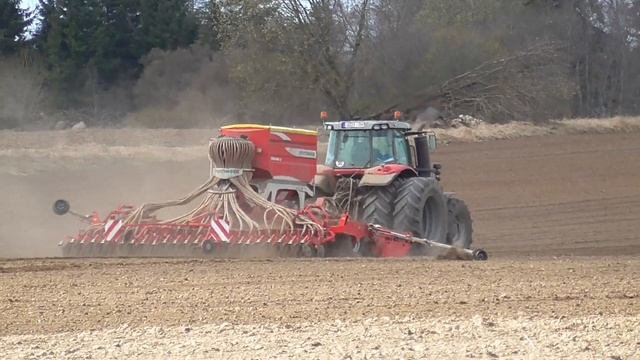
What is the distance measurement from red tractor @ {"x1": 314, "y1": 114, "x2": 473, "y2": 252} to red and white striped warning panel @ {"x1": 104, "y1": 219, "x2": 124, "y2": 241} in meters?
2.83

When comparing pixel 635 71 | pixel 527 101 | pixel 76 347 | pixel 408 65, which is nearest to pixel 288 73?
pixel 408 65

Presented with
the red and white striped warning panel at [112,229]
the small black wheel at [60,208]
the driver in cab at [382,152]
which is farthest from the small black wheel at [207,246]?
the driver in cab at [382,152]

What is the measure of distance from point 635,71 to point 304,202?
3429 centimetres

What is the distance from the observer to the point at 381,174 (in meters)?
14.7

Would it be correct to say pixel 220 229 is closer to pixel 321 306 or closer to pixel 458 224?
pixel 458 224

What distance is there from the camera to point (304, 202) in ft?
51.4

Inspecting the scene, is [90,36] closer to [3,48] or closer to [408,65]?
[3,48]

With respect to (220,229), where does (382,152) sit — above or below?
above

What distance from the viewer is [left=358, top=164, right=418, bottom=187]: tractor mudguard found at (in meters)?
14.6

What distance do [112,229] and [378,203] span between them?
354 cm

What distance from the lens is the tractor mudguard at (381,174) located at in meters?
14.6

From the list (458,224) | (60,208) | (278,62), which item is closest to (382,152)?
(458,224)

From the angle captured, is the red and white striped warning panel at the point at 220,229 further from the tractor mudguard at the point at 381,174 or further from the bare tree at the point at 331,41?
the bare tree at the point at 331,41

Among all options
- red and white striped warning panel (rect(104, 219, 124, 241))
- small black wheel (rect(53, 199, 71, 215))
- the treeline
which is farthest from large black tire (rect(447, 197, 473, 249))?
the treeline
